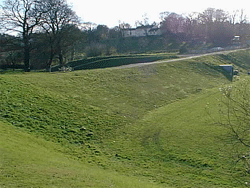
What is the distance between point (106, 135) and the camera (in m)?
16.3

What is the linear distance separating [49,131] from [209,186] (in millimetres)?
8864

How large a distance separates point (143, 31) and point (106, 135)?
9321cm

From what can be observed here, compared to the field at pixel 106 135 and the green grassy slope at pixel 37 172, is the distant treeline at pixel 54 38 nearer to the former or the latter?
the field at pixel 106 135

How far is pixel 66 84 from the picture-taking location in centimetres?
2291

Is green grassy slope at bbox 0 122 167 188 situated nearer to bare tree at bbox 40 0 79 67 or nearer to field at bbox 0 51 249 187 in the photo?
field at bbox 0 51 249 187

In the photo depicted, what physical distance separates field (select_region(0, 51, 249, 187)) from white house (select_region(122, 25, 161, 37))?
76.9 meters

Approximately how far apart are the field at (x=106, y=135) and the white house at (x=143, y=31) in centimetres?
7686

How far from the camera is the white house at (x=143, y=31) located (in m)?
102

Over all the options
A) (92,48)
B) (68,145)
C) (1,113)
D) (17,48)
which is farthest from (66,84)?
(92,48)

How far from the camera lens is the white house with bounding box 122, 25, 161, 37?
101750 millimetres

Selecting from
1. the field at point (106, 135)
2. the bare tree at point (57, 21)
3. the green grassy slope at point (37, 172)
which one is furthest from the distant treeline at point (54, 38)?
the green grassy slope at point (37, 172)

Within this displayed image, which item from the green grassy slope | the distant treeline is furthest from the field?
the distant treeline

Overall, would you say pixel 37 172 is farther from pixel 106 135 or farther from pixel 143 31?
pixel 143 31

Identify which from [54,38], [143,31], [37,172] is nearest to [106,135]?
[37,172]
